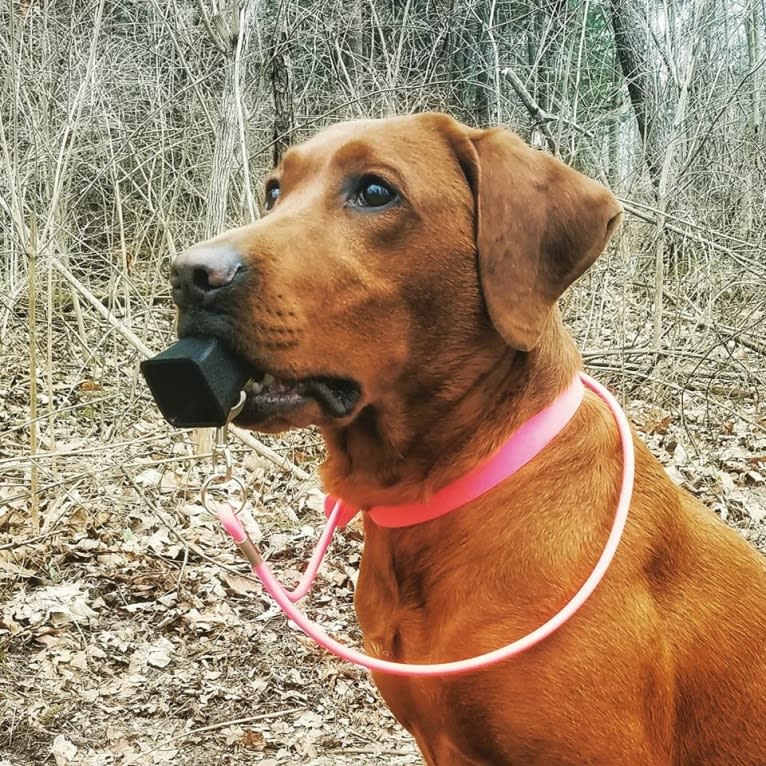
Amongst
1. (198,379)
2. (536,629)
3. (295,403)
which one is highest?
A: (198,379)

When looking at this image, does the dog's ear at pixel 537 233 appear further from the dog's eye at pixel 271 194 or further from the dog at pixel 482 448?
the dog's eye at pixel 271 194

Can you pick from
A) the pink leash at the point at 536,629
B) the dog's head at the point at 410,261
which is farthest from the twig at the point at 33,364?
the dog's head at the point at 410,261

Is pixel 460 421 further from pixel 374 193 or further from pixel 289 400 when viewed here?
pixel 374 193

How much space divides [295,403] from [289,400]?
0.02 m

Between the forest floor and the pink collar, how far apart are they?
2.03 metres

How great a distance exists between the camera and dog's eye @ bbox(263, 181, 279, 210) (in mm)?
3014

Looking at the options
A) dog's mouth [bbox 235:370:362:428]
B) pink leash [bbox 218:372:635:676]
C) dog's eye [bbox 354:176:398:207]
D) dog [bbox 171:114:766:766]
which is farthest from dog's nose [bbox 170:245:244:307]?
pink leash [bbox 218:372:635:676]

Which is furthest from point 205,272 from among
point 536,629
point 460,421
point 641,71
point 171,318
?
point 641,71

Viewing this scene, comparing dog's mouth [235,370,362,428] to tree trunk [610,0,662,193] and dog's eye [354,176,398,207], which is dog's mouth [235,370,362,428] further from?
tree trunk [610,0,662,193]

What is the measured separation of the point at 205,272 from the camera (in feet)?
→ 6.86

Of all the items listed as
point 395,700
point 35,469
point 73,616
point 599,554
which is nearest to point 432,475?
point 599,554

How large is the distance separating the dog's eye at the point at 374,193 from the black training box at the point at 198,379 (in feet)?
2.14

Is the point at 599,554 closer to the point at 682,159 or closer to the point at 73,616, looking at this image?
the point at 73,616

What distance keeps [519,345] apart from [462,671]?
0.88 metres
